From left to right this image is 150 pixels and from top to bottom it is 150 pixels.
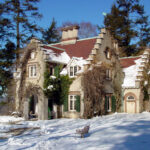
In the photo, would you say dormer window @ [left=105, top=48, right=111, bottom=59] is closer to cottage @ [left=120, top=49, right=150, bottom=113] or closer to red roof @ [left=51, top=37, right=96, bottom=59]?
red roof @ [left=51, top=37, right=96, bottom=59]

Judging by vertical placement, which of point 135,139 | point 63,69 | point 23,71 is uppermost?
point 63,69

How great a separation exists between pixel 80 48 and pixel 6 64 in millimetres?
10559

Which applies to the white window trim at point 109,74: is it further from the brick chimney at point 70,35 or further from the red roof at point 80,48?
the brick chimney at point 70,35

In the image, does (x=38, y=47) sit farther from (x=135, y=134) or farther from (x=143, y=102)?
(x=135, y=134)

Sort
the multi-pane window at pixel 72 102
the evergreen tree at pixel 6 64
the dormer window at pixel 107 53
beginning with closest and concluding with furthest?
the multi-pane window at pixel 72 102
the dormer window at pixel 107 53
the evergreen tree at pixel 6 64

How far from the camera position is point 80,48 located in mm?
27266

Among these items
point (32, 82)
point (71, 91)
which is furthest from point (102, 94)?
point (32, 82)

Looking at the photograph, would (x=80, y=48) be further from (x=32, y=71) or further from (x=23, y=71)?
(x=23, y=71)

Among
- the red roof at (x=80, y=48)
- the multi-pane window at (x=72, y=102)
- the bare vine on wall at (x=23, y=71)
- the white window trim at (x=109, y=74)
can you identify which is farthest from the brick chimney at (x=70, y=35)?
the multi-pane window at (x=72, y=102)

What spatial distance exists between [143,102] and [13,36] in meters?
19.0

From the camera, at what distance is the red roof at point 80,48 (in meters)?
26.0

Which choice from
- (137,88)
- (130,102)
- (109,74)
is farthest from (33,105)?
(137,88)

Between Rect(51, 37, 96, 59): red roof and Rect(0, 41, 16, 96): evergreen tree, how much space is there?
27.1ft

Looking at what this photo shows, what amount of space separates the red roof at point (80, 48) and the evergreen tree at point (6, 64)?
8252 mm
